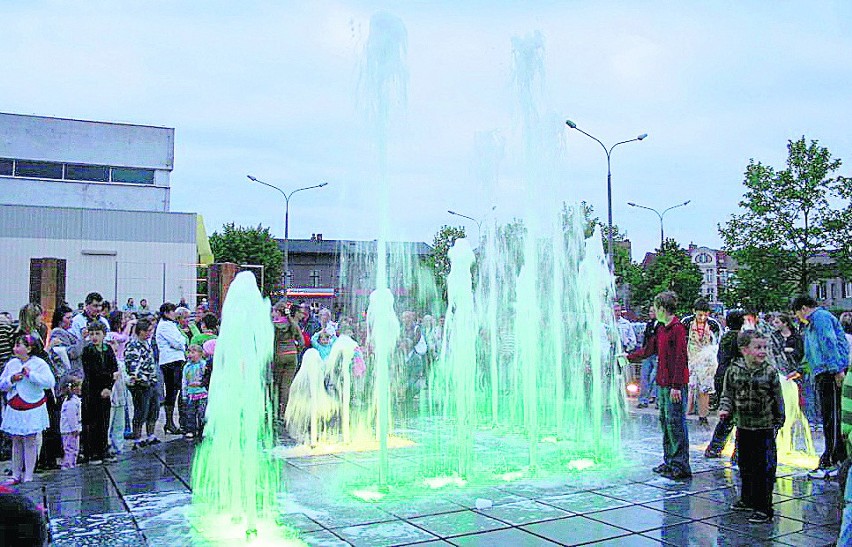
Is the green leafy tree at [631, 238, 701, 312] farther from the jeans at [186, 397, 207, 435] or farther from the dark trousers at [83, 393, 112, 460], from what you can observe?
the dark trousers at [83, 393, 112, 460]

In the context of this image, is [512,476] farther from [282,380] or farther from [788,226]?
[788,226]

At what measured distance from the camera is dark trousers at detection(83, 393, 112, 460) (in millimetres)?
8812

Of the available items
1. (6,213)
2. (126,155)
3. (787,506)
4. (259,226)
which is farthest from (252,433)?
(259,226)

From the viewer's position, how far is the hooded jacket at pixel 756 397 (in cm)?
635

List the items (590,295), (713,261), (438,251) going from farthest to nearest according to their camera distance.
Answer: (713,261), (438,251), (590,295)

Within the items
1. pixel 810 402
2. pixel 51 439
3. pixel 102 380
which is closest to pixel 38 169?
pixel 102 380

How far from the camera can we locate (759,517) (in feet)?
20.0

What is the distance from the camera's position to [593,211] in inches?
1896

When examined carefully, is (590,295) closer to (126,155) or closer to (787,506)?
(787,506)

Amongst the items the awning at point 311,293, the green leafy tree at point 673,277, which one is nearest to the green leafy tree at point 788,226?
the green leafy tree at point 673,277

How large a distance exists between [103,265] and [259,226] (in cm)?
3491

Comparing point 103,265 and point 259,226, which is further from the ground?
point 259,226

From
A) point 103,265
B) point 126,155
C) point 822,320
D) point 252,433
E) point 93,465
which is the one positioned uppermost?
point 126,155

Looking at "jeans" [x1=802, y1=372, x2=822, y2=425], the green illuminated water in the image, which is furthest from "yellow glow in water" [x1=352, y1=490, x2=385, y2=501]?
"jeans" [x1=802, y1=372, x2=822, y2=425]
